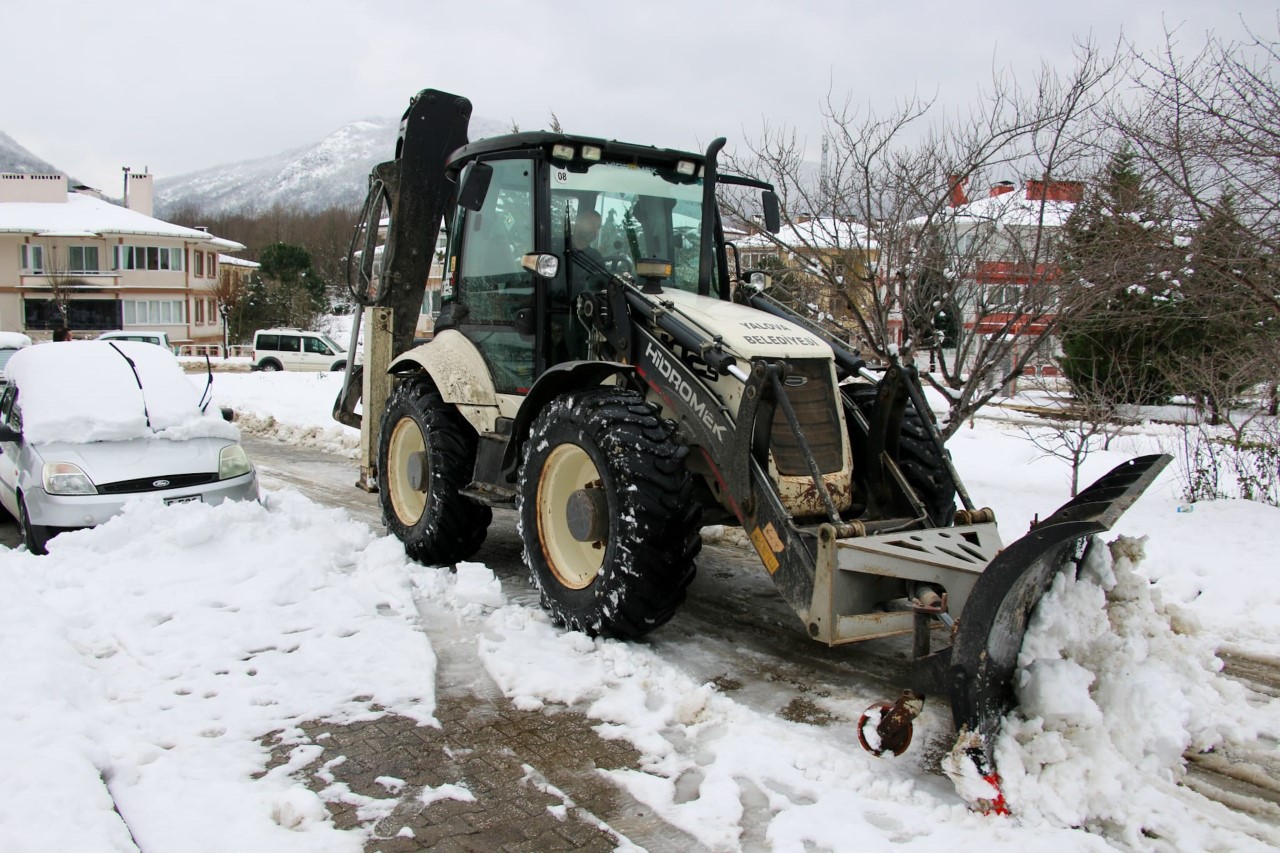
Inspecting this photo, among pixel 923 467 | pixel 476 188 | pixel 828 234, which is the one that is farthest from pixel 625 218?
pixel 828 234

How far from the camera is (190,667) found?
4.80 meters

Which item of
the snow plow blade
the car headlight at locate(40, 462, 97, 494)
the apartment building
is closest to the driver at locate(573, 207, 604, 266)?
the snow plow blade

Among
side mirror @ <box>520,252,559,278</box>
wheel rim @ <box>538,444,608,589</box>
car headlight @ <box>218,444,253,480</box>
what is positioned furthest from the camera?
car headlight @ <box>218,444,253,480</box>

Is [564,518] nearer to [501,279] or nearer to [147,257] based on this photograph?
[501,279]

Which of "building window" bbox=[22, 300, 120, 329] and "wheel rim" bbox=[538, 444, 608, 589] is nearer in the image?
"wheel rim" bbox=[538, 444, 608, 589]

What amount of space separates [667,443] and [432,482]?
232cm

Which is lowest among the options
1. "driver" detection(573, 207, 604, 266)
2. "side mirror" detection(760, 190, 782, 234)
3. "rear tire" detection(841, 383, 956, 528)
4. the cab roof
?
"rear tire" detection(841, 383, 956, 528)

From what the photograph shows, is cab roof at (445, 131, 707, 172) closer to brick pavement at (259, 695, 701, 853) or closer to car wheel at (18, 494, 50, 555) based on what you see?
brick pavement at (259, 695, 701, 853)

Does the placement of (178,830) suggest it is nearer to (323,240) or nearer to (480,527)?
(480,527)

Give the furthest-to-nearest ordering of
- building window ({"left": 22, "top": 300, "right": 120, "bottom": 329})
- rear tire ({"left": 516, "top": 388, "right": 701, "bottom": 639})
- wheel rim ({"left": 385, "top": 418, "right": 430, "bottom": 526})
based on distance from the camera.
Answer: building window ({"left": 22, "top": 300, "right": 120, "bottom": 329}) → wheel rim ({"left": 385, "top": 418, "right": 430, "bottom": 526}) → rear tire ({"left": 516, "top": 388, "right": 701, "bottom": 639})

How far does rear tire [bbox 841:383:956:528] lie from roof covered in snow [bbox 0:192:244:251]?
163 feet

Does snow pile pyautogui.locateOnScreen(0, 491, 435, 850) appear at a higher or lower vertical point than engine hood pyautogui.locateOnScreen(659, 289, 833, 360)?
lower

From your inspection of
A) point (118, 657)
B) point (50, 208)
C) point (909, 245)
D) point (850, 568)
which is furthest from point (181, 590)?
point (50, 208)

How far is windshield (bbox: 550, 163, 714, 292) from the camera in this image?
609 centimetres
